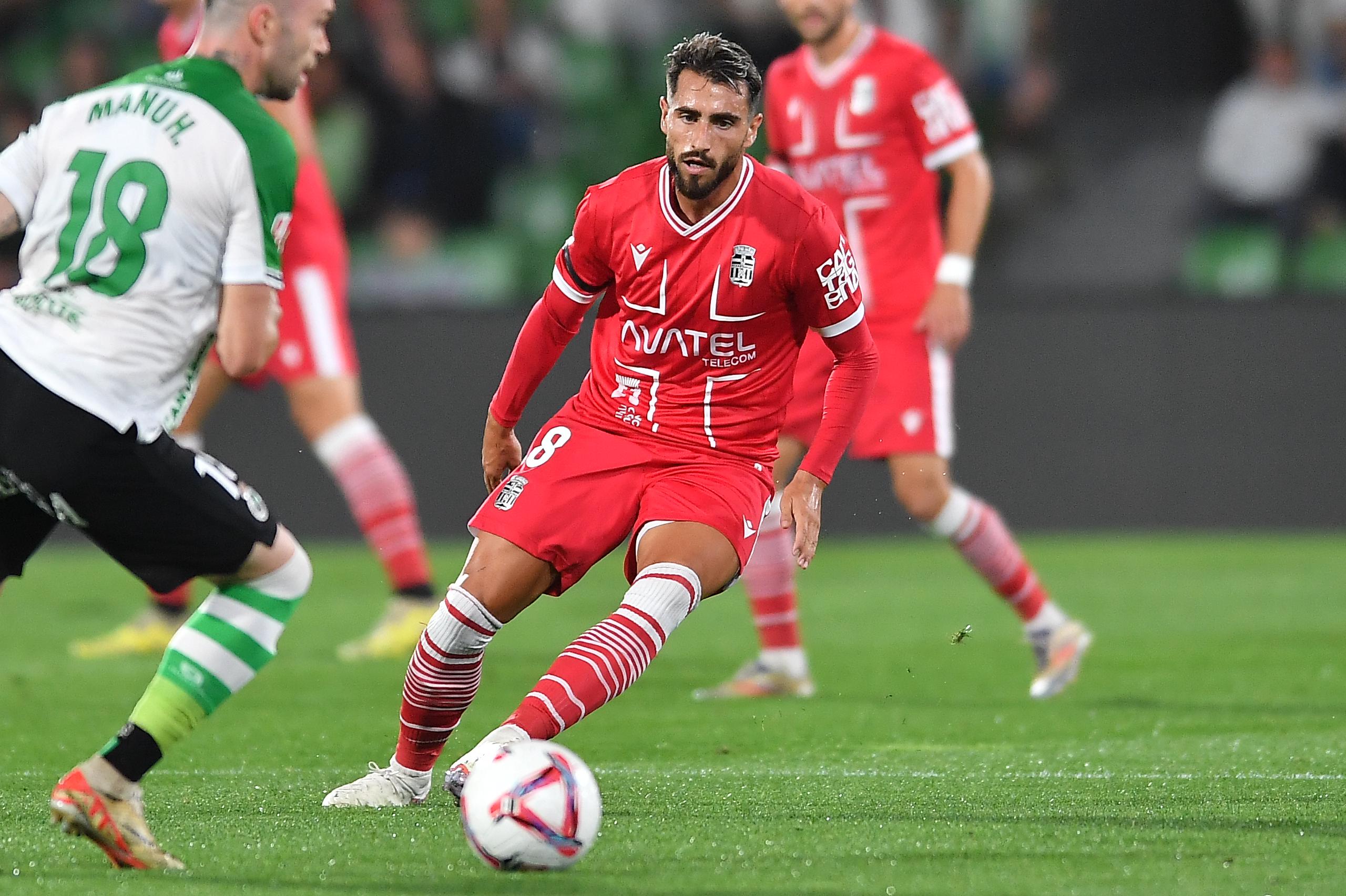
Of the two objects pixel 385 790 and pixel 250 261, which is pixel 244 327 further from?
pixel 385 790

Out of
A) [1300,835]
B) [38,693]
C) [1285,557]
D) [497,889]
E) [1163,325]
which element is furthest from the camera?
[1163,325]

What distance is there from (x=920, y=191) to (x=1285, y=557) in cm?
476

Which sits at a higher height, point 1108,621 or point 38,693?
point 38,693

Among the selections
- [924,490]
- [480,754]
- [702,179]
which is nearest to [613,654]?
[480,754]

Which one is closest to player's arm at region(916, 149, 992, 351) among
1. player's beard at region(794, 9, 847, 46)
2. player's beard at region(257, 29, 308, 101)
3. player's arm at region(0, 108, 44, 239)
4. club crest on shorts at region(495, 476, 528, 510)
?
player's beard at region(794, 9, 847, 46)

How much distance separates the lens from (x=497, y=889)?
318cm

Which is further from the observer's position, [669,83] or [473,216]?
[473,216]

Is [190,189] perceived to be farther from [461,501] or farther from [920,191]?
[461,501]

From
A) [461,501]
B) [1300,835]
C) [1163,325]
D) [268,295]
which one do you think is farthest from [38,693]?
[1163,325]

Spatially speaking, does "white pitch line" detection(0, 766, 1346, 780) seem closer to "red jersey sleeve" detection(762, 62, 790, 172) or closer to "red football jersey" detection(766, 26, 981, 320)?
"red football jersey" detection(766, 26, 981, 320)

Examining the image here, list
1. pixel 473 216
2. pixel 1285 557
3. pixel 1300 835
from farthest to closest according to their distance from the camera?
pixel 473 216 < pixel 1285 557 < pixel 1300 835

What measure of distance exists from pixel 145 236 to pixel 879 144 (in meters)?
3.24

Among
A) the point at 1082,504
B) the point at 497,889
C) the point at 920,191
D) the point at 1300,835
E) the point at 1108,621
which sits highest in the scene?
the point at 920,191

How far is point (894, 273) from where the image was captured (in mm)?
6059
